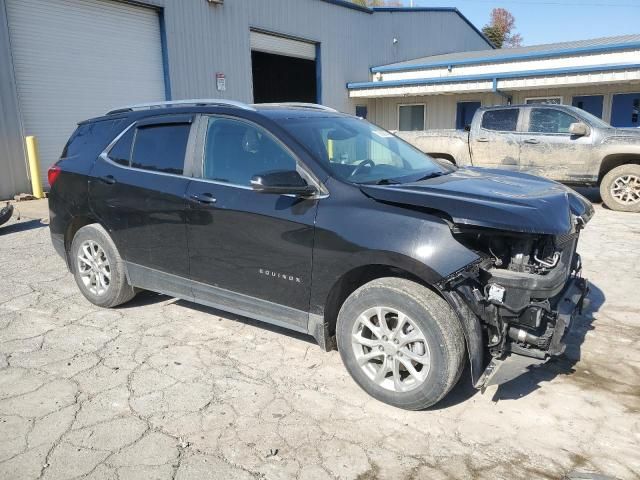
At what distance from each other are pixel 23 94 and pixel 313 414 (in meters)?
11.2

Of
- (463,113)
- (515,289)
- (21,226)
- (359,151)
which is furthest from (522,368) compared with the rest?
(463,113)

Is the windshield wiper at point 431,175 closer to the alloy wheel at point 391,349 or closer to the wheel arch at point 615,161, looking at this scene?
the alloy wheel at point 391,349

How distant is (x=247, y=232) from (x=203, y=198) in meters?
0.48

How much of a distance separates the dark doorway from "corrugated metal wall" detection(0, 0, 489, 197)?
1317 millimetres

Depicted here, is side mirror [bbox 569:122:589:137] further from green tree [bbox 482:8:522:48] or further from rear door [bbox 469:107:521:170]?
green tree [bbox 482:8:522:48]

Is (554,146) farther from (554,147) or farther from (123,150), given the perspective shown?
(123,150)

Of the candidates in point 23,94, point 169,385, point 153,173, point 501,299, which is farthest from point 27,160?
point 501,299

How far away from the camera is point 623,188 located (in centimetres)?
928

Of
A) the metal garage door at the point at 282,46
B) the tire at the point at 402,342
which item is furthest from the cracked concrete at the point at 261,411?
the metal garage door at the point at 282,46

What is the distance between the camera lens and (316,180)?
10.9 ft

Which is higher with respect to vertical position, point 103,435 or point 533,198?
point 533,198

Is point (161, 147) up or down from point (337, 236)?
up

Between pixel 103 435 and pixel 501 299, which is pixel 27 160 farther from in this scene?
pixel 501 299

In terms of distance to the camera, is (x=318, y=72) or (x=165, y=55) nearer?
(x=165, y=55)
